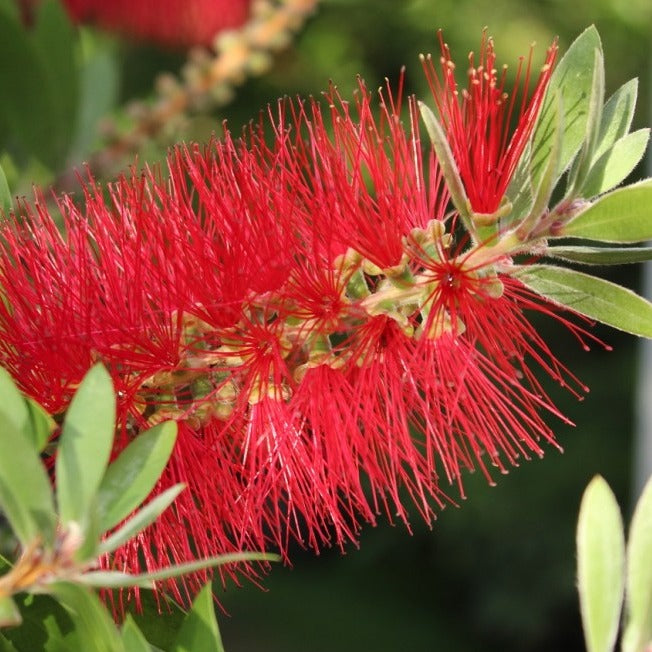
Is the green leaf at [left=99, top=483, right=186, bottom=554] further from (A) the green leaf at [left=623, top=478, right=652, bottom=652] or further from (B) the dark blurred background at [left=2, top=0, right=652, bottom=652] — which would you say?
(B) the dark blurred background at [left=2, top=0, right=652, bottom=652]

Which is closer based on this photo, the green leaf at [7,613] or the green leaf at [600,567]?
the green leaf at [7,613]

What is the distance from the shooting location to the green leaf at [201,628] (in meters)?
0.73

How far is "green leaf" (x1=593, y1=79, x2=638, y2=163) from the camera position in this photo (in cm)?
81

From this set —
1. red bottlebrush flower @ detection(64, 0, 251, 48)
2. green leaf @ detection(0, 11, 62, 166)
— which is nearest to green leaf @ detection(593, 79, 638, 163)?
green leaf @ detection(0, 11, 62, 166)

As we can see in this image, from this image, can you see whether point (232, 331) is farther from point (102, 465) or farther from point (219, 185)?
point (102, 465)

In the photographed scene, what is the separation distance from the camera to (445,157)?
2.49 feet

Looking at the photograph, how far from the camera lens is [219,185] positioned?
88 cm

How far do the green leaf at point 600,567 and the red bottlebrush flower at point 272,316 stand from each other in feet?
0.34

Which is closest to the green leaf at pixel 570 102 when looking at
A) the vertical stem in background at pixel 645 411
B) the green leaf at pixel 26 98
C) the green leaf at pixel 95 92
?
the green leaf at pixel 26 98

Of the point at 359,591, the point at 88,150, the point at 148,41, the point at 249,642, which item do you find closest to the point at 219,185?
the point at 88,150

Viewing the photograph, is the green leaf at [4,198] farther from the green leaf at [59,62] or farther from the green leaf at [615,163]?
the green leaf at [59,62]

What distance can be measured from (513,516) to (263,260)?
3.36 meters

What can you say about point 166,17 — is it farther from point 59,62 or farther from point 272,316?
point 272,316

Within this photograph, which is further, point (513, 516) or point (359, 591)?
point (359, 591)
